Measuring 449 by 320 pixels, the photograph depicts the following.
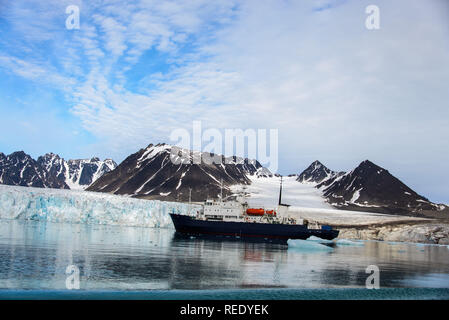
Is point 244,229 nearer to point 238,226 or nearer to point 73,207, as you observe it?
point 238,226

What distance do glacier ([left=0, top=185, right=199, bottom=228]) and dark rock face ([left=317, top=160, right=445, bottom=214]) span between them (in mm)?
117287

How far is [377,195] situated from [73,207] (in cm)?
15229

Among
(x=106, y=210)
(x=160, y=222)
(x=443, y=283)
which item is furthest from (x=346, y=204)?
(x=443, y=283)

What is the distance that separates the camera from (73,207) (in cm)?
6200

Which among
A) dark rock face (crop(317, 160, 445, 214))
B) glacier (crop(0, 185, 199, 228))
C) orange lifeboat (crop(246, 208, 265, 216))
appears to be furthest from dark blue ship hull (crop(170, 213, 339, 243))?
dark rock face (crop(317, 160, 445, 214))

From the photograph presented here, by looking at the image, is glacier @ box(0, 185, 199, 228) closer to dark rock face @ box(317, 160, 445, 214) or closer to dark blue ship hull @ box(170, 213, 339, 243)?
dark blue ship hull @ box(170, 213, 339, 243)

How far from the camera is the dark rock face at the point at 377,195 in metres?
165

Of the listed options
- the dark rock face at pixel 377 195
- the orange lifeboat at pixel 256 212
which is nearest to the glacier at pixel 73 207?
the orange lifeboat at pixel 256 212

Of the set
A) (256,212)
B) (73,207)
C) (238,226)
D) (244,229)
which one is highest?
(73,207)

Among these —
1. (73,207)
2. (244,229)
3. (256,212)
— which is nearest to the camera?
(244,229)

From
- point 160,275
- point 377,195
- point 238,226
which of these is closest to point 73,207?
point 238,226

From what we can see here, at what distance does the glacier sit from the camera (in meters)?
58.3

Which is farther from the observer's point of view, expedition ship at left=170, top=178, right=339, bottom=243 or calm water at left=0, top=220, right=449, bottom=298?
expedition ship at left=170, top=178, right=339, bottom=243
